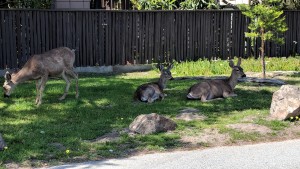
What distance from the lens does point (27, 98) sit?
530 inches

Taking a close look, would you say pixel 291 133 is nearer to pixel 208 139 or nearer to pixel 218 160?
pixel 208 139

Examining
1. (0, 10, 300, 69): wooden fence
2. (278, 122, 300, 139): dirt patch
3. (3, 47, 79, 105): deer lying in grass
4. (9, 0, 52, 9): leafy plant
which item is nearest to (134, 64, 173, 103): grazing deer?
(3, 47, 79, 105): deer lying in grass

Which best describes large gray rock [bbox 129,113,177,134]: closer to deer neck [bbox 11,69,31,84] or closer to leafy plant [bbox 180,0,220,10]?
deer neck [bbox 11,69,31,84]

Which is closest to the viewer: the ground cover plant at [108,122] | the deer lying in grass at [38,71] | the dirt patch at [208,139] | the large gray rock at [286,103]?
the ground cover plant at [108,122]

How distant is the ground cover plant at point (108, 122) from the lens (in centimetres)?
897

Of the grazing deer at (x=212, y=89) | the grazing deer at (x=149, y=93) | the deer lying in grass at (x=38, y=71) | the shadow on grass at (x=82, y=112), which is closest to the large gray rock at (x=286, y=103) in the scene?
the shadow on grass at (x=82, y=112)

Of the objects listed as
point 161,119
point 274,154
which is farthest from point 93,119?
point 274,154

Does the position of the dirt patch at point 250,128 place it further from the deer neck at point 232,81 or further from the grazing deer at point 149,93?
the deer neck at point 232,81

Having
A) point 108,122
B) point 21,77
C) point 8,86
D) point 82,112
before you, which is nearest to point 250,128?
point 108,122

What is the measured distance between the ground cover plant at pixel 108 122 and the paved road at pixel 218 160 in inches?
14.2

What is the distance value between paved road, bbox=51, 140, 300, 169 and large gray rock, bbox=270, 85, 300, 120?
177 centimetres

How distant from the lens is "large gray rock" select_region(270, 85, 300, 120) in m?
11.0

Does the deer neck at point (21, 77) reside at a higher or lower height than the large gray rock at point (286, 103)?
higher

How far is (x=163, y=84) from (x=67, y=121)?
3.56 meters
